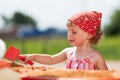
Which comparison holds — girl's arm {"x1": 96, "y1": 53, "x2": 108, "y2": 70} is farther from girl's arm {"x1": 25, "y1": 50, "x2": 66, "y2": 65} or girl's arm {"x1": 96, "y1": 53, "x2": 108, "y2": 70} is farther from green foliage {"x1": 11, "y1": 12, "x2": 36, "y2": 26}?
green foliage {"x1": 11, "y1": 12, "x2": 36, "y2": 26}

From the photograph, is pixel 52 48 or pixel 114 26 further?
pixel 114 26

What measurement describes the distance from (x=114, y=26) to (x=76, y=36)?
3702 centimetres

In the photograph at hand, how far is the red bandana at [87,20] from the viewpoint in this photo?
11.9ft

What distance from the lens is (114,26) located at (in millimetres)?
40438

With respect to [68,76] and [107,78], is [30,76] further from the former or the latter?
[107,78]

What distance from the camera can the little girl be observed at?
3613mm

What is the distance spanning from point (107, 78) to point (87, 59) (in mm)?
1278

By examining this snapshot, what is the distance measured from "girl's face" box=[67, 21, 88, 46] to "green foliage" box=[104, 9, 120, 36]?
3563 cm

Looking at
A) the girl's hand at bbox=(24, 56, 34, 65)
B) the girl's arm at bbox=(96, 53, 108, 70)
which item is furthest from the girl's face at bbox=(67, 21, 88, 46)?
the girl's hand at bbox=(24, 56, 34, 65)

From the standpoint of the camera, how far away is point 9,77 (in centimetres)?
240

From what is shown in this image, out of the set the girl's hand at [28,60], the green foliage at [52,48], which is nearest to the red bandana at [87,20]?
the girl's hand at [28,60]

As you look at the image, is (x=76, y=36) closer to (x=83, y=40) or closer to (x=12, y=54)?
(x=83, y=40)

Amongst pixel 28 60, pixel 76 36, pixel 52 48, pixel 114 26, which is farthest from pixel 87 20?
pixel 114 26

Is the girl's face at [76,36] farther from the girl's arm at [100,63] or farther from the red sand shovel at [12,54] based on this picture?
the red sand shovel at [12,54]
